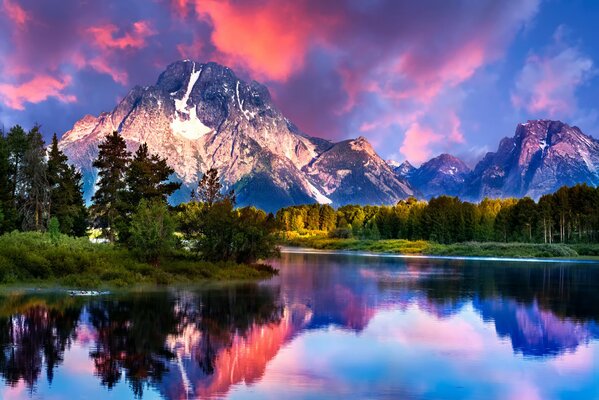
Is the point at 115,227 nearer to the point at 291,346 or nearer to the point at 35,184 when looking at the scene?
the point at 35,184

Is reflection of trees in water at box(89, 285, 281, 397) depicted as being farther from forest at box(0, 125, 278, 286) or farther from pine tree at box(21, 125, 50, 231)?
pine tree at box(21, 125, 50, 231)

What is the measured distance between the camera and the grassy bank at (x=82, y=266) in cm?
4259

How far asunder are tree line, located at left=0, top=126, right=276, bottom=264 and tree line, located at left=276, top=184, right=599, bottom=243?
51.7m

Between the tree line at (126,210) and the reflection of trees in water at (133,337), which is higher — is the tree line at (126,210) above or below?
above

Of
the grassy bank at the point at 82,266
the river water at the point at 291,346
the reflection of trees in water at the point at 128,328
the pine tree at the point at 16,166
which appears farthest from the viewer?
the pine tree at the point at 16,166

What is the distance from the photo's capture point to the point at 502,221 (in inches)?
5955

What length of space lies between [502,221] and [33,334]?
140m

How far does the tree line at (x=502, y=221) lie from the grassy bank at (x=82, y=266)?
66.7 metres

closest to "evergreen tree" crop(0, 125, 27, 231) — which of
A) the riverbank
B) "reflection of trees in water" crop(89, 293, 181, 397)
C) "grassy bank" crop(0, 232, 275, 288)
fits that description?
"grassy bank" crop(0, 232, 275, 288)

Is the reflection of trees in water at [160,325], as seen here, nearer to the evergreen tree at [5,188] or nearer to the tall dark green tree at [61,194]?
the evergreen tree at [5,188]

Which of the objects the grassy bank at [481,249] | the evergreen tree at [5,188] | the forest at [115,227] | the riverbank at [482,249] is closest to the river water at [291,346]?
the forest at [115,227]

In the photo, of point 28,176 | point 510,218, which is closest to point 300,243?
point 510,218

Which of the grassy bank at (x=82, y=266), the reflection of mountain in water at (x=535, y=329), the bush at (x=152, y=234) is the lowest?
the reflection of mountain in water at (x=535, y=329)

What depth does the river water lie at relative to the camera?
19.7m
